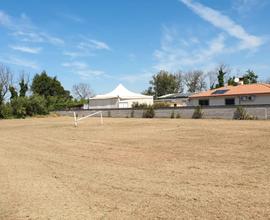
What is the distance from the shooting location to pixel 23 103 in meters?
45.1

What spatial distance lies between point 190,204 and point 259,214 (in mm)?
1045

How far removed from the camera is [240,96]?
36.6 meters

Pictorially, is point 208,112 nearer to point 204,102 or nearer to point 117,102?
point 204,102

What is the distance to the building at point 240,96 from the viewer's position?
3494 cm

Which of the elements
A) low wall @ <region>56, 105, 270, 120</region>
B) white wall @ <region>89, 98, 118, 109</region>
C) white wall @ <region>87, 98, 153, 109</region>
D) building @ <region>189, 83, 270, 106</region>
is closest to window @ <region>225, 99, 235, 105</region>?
building @ <region>189, 83, 270, 106</region>

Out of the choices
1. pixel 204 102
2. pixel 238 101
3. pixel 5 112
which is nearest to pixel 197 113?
pixel 238 101

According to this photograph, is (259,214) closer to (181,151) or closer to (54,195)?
(54,195)

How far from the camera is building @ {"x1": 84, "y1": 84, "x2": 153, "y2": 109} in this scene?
163 feet

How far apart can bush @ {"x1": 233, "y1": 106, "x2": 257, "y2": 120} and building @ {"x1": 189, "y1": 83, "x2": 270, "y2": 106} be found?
31.7 ft

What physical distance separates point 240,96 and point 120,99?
62.2ft

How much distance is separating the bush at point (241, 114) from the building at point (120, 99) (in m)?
22.8

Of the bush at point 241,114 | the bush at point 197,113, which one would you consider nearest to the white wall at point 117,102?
the bush at point 197,113

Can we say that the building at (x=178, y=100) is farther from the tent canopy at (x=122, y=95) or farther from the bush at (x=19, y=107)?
the bush at (x=19, y=107)

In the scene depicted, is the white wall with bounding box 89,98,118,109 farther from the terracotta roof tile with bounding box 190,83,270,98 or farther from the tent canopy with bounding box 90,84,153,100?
the terracotta roof tile with bounding box 190,83,270,98
